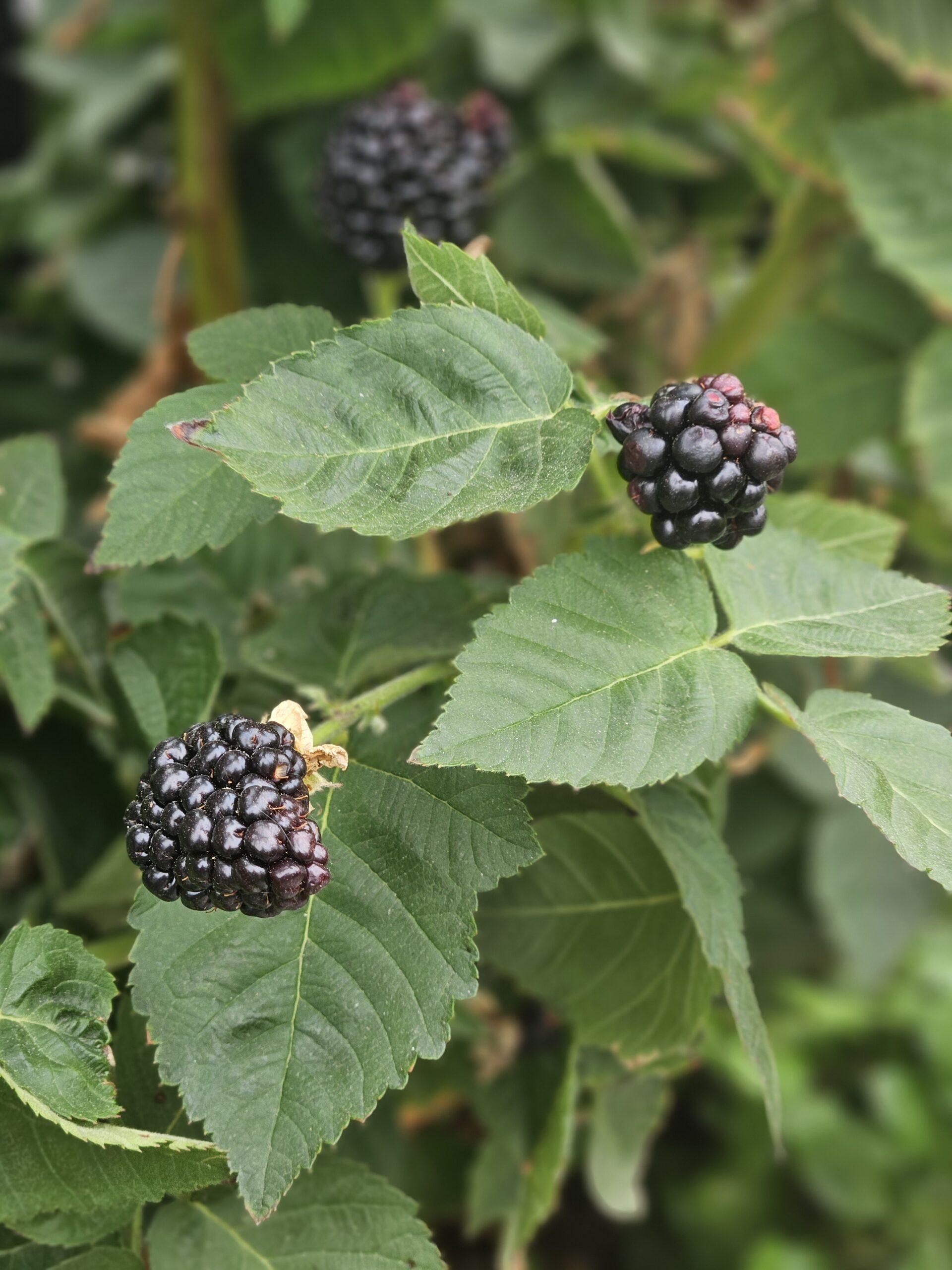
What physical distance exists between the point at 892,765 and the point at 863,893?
88cm

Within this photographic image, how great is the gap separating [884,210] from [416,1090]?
0.85 meters

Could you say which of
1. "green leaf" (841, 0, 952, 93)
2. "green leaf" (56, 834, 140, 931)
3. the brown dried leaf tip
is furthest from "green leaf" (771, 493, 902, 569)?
"green leaf" (841, 0, 952, 93)

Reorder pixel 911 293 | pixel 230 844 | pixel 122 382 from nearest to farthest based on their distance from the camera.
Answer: pixel 230 844, pixel 911 293, pixel 122 382

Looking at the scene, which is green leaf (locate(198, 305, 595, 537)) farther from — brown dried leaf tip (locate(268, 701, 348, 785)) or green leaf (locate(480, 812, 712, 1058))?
green leaf (locate(480, 812, 712, 1058))

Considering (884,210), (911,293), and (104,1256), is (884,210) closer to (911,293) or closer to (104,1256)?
(911,293)

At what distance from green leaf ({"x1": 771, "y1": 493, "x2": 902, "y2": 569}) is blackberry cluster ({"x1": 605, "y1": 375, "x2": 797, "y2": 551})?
0.16 meters

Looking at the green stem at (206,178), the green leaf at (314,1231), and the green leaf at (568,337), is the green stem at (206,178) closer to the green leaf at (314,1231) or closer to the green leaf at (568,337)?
the green leaf at (568,337)

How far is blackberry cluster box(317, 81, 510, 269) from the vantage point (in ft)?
3.05

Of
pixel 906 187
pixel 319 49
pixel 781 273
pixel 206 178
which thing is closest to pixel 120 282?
pixel 206 178

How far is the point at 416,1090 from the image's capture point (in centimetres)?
74

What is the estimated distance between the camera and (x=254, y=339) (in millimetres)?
524

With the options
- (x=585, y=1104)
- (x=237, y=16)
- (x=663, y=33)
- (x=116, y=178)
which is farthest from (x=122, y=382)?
(x=585, y=1104)

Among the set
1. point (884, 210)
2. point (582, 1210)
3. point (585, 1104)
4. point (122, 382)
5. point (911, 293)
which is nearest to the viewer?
point (585, 1104)

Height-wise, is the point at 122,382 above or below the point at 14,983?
below
